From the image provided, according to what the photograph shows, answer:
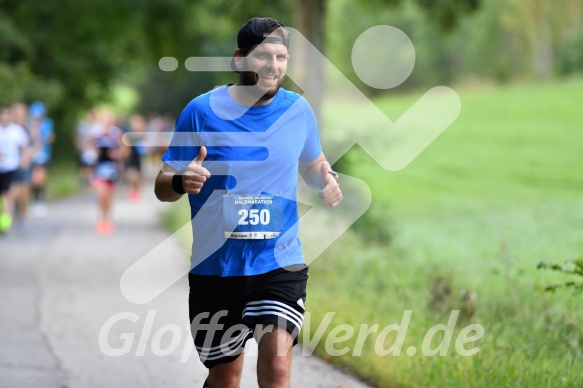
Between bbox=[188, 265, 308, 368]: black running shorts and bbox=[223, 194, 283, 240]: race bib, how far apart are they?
7.4 inches

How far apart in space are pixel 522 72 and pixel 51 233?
69.3m

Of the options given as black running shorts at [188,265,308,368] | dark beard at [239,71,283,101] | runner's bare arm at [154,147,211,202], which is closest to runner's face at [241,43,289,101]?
dark beard at [239,71,283,101]

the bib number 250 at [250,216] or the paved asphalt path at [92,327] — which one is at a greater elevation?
the bib number 250 at [250,216]

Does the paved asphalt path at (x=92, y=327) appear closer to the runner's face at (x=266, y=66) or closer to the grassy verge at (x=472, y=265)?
the grassy verge at (x=472, y=265)

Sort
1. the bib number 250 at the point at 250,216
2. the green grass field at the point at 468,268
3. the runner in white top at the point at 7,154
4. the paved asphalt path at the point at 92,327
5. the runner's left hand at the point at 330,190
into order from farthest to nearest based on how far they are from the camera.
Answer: the runner in white top at the point at 7,154
the paved asphalt path at the point at 92,327
the green grass field at the point at 468,268
the runner's left hand at the point at 330,190
the bib number 250 at the point at 250,216

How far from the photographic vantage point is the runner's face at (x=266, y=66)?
207 inches

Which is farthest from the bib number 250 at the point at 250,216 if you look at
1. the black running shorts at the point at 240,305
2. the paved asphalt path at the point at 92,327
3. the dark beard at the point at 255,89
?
the paved asphalt path at the point at 92,327

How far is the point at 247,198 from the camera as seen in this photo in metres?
5.29

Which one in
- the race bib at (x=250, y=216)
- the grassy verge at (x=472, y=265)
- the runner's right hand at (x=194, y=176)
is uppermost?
the runner's right hand at (x=194, y=176)

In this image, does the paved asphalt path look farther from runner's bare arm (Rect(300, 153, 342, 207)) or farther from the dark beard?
the dark beard

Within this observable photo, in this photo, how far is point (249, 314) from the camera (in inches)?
209

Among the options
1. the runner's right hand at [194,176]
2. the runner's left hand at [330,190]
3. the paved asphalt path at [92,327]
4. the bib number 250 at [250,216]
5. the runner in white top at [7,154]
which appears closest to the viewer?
the runner's right hand at [194,176]

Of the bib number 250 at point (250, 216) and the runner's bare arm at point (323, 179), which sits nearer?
the bib number 250 at point (250, 216)

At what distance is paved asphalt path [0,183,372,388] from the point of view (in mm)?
7828
